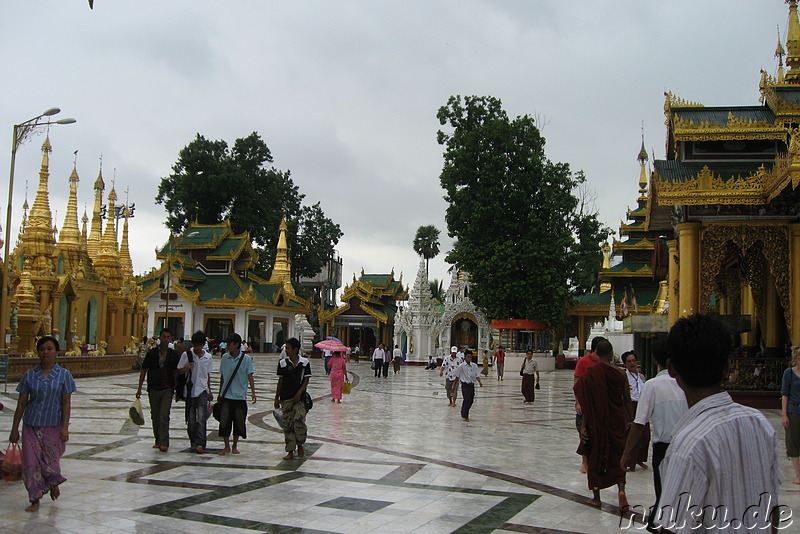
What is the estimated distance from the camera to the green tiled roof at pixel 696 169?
719 inches

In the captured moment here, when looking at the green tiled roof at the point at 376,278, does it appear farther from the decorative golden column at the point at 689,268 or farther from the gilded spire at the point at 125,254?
the decorative golden column at the point at 689,268

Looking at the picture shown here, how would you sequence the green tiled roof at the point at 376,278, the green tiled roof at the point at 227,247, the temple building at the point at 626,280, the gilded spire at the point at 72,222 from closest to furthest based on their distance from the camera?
the gilded spire at the point at 72,222 → the temple building at the point at 626,280 → the green tiled roof at the point at 227,247 → the green tiled roof at the point at 376,278

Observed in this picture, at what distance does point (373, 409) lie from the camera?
16297 millimetres

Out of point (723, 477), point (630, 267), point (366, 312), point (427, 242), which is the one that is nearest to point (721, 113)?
point (723, 477)

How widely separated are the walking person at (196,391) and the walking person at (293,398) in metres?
0.97

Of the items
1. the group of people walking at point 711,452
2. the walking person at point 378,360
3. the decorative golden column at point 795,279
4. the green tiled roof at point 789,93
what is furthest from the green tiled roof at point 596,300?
the group of people walking at point 711,452

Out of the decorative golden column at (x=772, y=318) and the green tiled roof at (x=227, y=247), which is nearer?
the decorative golden column at (x=772, y=318)

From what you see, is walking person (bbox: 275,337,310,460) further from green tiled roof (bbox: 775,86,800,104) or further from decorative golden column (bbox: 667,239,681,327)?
green tiled roof (bbox: 775,86,800,104)

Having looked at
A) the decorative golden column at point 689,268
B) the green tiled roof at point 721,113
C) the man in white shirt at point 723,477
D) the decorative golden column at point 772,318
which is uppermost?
the green tiled roof at point 721,113

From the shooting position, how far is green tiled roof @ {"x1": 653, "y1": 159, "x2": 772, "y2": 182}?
59.9ft

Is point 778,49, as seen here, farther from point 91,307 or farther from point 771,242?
point 91,307

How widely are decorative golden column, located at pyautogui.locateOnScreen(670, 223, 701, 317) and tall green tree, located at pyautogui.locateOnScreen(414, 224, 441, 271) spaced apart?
57666mm

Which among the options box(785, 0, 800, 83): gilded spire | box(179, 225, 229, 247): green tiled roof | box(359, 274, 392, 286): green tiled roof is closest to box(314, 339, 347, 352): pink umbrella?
box(785, 0, 800, 83): gilded spire

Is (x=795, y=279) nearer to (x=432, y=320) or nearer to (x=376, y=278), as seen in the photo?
(x=432, y=320)
